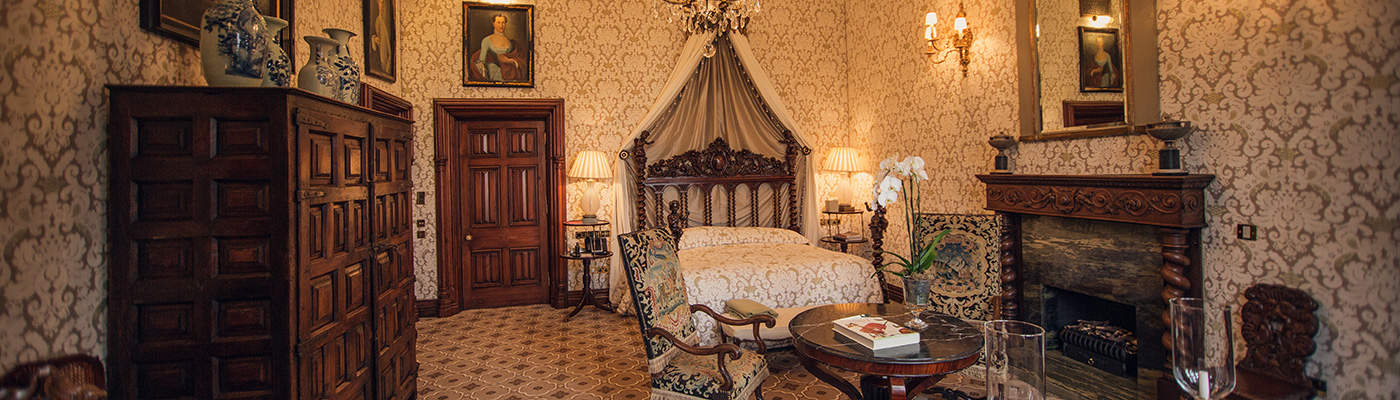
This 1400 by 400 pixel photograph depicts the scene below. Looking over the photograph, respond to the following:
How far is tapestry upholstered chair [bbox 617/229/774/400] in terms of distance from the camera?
262cm

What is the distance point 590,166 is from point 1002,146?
3.45m

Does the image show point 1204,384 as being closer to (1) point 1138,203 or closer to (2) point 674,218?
(1) point 1138,203

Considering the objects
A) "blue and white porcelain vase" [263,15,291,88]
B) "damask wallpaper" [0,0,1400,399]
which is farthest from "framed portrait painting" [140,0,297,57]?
"blue and white porcelain vase" [263,15,291,88]

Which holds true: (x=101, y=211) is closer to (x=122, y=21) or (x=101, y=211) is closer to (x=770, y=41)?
(x=122, y=21)

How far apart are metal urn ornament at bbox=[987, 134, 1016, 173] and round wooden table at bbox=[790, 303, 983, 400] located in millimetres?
1701

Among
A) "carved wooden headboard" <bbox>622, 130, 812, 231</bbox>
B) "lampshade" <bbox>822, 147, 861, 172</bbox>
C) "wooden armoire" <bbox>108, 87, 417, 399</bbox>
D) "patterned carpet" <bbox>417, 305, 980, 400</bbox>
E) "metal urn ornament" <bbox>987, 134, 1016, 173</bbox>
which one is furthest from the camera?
"lampshade" <bbox>822, 147, 861, 172</bbox>

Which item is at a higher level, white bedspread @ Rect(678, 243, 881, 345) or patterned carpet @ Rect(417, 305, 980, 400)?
white bedspread @ Rect(678, 243, 881, 345)

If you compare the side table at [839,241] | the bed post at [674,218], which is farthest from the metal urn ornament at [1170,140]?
the bed post at [674,218]

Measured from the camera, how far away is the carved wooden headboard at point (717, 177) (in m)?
6.02

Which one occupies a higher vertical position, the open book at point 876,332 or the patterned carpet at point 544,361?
the open book at point 876,332

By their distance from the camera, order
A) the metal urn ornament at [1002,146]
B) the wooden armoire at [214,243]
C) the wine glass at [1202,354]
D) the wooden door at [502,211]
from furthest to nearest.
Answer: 1. the wooden door at [502,211]
2. the metal urn ornament at [1002,146]
3. the wooden armoire at [214,243]
4. the wine glass at [1202,354]

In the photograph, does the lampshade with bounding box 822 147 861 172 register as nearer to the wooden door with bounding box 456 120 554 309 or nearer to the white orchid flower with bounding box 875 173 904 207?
the wooden door with bounding box 456 120 554 309

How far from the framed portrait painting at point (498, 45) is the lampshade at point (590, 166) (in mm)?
907

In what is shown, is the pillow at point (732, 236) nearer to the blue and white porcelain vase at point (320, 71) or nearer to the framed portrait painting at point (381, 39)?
the framed portrait painting at point (381, 39)
